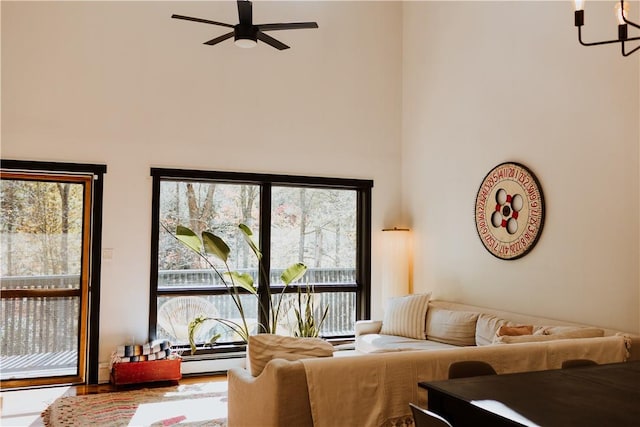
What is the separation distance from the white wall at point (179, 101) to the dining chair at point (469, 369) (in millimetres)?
3757

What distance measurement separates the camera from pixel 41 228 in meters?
5.47

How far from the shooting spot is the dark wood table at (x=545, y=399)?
75.6 inches

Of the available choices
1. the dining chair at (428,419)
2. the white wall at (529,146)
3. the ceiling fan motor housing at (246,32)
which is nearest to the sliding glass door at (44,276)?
the ceiling fan motor housing at (246,32)

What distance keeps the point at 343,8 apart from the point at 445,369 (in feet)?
15.9

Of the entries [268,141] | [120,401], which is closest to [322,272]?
[268,141]

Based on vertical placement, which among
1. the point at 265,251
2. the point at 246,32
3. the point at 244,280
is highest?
the point at 246,32

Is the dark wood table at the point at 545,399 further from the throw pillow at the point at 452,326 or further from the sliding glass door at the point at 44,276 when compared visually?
the sliding glass door at the point at 44,276

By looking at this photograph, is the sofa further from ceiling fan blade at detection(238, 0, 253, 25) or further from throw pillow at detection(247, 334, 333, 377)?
ceiling fan blade at detection(238, 0, 253, 25)

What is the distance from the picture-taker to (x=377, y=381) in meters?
2.84

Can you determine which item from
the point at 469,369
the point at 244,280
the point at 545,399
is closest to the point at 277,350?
the point at 469,369

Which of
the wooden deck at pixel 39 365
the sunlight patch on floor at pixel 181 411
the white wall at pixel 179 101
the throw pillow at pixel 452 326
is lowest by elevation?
the sunlight patch on floor at pixel 181 411

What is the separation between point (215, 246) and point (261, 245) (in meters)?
0.69

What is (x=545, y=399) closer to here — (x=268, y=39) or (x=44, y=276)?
(x=268, y=39)

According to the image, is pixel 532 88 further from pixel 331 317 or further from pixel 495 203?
pixel 331 317
